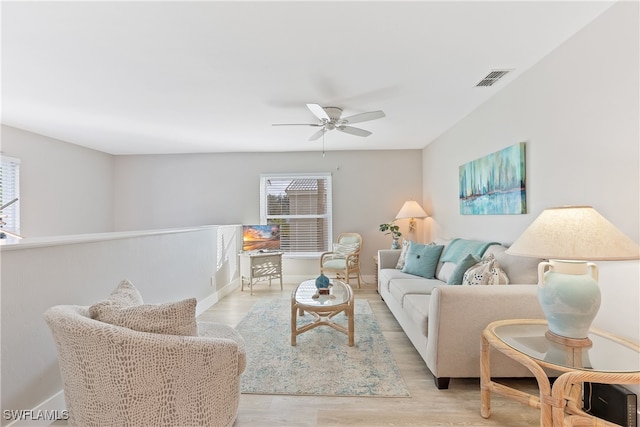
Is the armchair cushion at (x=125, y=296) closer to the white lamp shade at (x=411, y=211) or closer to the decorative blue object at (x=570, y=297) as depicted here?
the decorative blue object at (x=570, y=297)

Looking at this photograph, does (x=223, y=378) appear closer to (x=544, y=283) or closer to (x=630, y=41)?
(x=544, y=283)

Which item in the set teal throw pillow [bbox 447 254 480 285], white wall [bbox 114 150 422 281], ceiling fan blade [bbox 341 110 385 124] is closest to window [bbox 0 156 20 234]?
white wall [bbox 114 150 422 281]

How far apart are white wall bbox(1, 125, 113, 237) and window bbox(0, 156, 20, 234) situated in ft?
0.18

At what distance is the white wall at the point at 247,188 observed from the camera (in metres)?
5.23

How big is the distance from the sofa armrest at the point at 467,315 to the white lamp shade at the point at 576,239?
484 millimetres

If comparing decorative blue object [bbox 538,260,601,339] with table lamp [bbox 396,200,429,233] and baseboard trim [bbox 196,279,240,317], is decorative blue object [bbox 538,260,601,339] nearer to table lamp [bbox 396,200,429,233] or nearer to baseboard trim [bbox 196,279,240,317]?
table lamp [bbox 396,200,429,233]

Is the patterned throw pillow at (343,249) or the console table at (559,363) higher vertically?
the patterned throw pillow at (343,249)

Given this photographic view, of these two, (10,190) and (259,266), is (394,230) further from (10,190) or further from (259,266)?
(10,190)

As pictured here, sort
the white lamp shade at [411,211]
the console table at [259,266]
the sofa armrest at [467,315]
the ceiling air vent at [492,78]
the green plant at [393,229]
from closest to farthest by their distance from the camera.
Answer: the sofa armrest at [467,315] < the ceiling air vent at [492,78] < the console table at [259,266] < the white lamp shade at [411,211] < the green plant at [393,229]

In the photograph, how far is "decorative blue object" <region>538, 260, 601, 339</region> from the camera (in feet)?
4.57

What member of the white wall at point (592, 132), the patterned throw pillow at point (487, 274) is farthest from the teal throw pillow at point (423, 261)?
the patterned throw pillow at point (487, 274)

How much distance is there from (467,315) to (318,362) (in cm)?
124

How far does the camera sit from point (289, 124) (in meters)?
3.43

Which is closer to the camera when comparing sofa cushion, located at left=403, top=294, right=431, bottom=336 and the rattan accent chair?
sofa cushion, located at left=403, top=294, right=431, bottom=336
